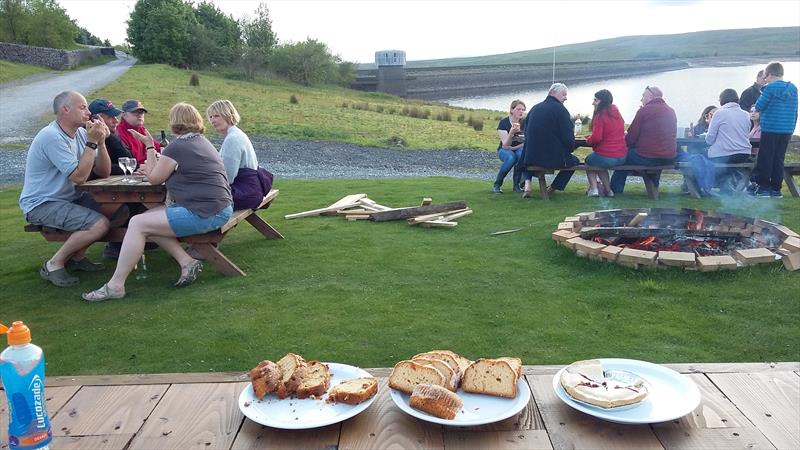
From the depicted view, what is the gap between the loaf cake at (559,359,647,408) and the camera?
2.05 meters

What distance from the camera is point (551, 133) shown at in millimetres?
9008

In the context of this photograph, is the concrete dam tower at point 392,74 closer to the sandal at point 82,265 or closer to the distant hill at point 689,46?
the distant hill at point 689,46

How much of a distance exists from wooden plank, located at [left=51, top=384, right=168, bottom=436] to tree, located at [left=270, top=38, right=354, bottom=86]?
56.4 metres

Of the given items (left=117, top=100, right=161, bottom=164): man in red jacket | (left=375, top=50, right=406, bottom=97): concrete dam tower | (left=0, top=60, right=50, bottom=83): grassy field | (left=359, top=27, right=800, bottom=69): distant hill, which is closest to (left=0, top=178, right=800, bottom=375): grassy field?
(left=117, top=100, right=161, bottom=164): man in red jacket

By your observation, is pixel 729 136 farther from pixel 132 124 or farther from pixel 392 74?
pixel 392 74

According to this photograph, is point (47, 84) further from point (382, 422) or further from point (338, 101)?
point (382, 422)

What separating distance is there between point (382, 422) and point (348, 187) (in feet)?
29.6

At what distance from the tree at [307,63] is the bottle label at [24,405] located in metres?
56.9

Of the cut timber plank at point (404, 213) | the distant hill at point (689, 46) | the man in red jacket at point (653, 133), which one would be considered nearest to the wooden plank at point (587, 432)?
the cut timber plank at point (404, 213)

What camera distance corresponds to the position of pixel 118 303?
520 centimetres

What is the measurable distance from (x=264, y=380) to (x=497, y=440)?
33.6 inches

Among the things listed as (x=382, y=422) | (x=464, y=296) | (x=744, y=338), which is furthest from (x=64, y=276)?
(x=744, y=338)

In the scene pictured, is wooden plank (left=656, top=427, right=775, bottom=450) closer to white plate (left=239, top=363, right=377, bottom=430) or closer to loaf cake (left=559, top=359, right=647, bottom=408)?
loaf cake (left=559, top=359, right=647, bottom=408)

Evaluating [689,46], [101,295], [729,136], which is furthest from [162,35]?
[689,46]
